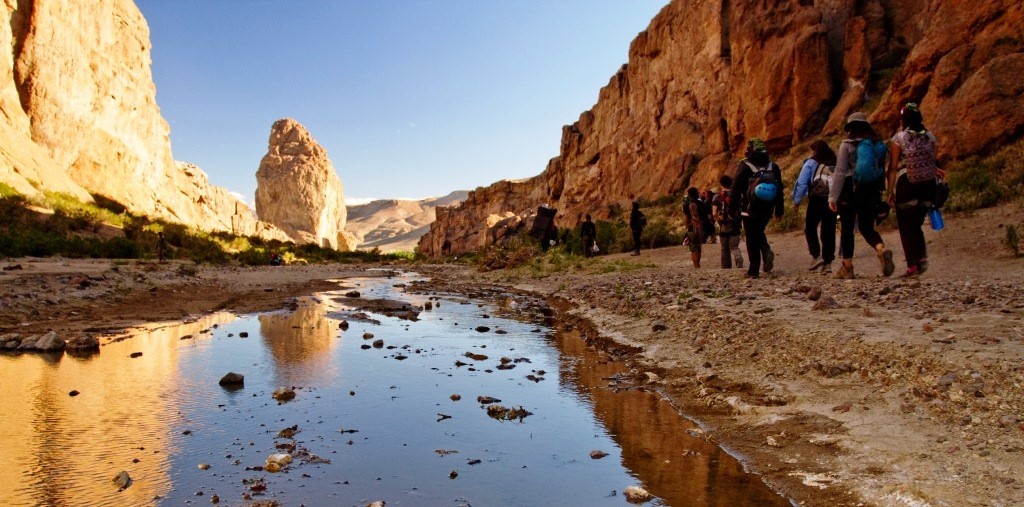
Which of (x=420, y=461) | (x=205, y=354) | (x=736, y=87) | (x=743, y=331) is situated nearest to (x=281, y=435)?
(x=420, y=461)

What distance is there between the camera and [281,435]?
12.4 ft

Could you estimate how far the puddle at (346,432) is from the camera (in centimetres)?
299

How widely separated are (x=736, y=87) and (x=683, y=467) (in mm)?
33469

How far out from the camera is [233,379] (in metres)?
5.14

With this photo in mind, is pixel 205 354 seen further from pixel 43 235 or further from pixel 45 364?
pixel 43 235

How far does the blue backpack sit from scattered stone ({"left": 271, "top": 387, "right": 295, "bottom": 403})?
740cm

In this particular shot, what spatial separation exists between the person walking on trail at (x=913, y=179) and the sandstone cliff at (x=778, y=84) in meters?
11.0

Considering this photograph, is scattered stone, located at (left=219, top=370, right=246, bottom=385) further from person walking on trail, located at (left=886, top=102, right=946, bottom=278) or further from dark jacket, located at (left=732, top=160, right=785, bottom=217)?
person walking on trail, located at (left=886, top=102, right=946, bottom=278)

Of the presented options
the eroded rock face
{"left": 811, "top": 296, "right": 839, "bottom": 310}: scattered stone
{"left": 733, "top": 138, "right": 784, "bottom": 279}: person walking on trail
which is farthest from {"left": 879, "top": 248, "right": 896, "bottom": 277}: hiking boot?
the eroded rock face

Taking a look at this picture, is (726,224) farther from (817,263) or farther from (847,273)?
(847,273)

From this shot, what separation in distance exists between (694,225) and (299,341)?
9.75 metres

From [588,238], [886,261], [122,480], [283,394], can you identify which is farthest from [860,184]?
[588,238]

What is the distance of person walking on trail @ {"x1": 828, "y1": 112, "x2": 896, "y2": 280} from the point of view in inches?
316

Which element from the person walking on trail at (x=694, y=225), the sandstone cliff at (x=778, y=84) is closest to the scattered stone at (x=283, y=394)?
the person walking on trail at (x=694, y=225)
